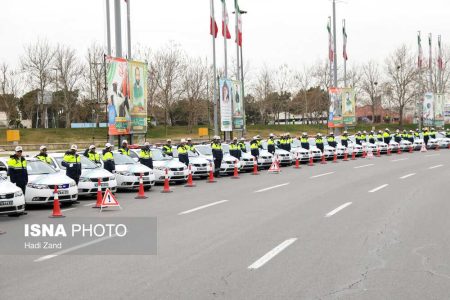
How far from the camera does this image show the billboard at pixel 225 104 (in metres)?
37.1

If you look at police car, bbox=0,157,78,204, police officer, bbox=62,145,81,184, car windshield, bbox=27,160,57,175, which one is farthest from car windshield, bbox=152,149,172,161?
police car, bbox=0,157,78,204

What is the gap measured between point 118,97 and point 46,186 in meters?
12.7

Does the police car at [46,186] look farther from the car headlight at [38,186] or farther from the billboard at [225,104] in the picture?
the billboard at [225,104]

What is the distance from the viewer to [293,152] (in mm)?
33188

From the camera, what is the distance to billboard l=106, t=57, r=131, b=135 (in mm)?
27266

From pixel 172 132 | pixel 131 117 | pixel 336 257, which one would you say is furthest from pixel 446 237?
pixel 172 132

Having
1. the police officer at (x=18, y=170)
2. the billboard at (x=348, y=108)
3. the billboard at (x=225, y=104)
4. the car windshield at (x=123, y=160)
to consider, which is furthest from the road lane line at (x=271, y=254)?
the billboard at (x=348, y=108)

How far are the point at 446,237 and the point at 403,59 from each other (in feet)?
253

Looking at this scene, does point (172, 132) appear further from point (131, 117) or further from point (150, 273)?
point (150, 273)

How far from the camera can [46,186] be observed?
15.6 meters

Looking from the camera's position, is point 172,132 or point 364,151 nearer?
point 364,151

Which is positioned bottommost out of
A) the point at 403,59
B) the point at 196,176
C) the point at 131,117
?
the point at 196,176

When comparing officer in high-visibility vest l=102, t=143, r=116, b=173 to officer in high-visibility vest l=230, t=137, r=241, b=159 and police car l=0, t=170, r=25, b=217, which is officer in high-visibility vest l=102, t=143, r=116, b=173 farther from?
officer in high-visibility vest l=230, t=137, r=241, b=159

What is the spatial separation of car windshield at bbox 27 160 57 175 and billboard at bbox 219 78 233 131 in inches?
807
